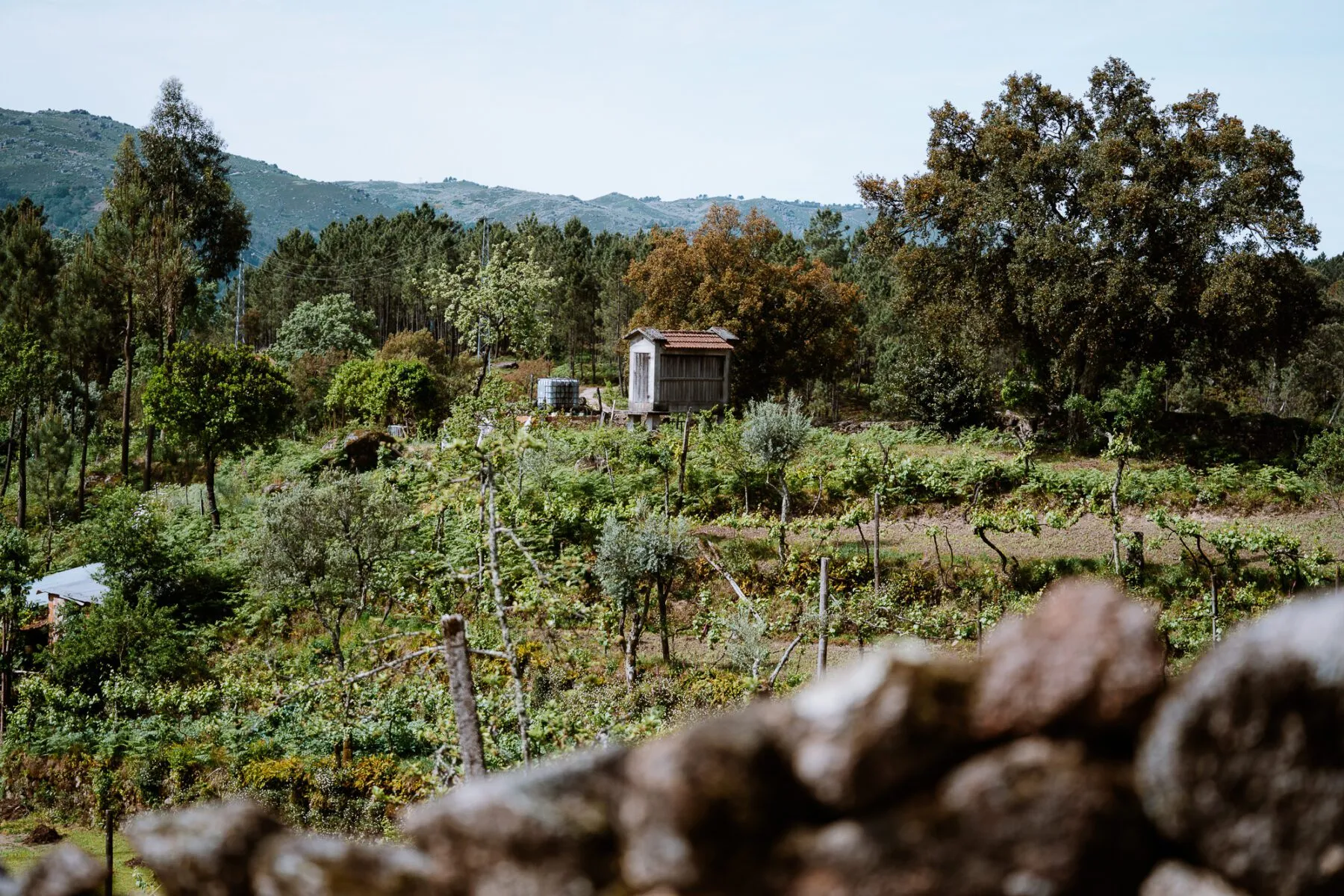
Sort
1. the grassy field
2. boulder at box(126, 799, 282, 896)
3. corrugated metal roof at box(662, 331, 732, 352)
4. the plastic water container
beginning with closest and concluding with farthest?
boulder at box(126, 799, 282, 896)
the grassy field
corrugated metal roof at box(662, 331, 732, 352)
the plastic water container

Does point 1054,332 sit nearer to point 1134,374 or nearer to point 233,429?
point 1134,374

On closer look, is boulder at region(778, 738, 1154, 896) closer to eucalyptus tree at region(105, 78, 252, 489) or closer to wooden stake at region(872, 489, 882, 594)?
wooden stake at region(872, 489, 882, 594)

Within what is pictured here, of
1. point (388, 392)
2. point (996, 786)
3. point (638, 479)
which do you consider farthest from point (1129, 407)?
point (996, 786)

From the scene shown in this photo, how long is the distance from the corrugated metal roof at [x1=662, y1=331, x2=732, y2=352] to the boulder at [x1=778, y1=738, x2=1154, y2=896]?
26.6 metres

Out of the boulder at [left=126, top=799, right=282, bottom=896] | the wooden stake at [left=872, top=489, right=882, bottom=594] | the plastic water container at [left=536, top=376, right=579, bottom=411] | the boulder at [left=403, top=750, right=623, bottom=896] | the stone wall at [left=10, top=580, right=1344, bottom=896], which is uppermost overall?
the stone wall at [left=10, top=580, right=1344, bottom=896]

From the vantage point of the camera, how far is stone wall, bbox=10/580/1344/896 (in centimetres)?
195

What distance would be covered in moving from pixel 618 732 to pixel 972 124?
24.8 m

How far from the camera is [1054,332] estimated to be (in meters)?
26.4

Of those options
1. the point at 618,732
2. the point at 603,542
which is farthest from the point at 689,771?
the point at 603,542

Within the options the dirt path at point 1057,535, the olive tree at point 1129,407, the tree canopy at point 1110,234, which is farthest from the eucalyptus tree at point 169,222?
the olive tree at point 1129,407

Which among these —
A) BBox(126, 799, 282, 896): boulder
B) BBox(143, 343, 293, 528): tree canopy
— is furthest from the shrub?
BBox(126, 799, 282, 896): boulder

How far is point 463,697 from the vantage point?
528 centimetres

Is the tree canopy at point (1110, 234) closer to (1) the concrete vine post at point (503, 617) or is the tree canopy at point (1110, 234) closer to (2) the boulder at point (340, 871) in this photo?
(1) the concrete vine post at point (503, 617)

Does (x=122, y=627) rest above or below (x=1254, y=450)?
below
